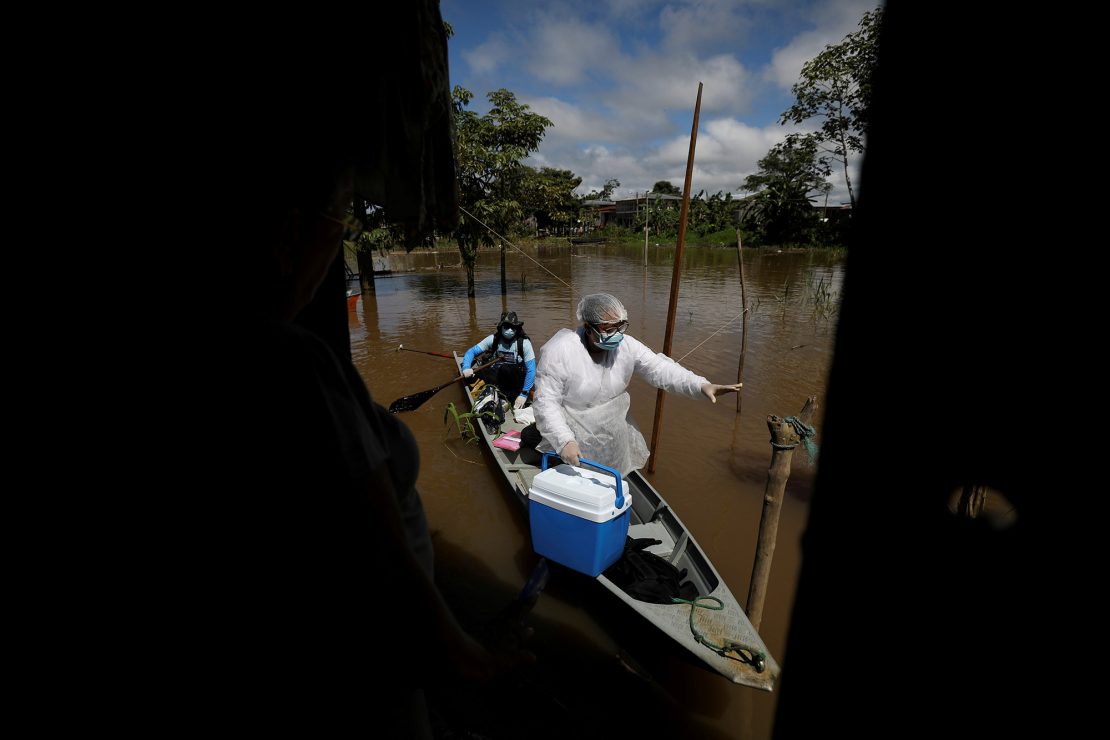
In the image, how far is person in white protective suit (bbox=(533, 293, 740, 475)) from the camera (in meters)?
3.87

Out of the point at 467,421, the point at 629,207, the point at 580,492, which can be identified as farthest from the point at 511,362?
the point at 629,207

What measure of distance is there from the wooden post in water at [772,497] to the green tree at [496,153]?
11.8m

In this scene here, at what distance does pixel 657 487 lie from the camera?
6293 mm

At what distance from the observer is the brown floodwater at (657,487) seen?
329 centimetres

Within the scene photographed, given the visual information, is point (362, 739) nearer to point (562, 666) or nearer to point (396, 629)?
point (396, 629)

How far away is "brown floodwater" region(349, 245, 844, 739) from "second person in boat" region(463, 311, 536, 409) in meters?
1.14

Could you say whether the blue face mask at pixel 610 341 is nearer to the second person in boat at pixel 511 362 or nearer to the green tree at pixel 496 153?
the second person in boat at pixel 511 362

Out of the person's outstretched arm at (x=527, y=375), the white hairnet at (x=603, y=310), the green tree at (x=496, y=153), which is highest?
the green tree at (x=496, y=153)

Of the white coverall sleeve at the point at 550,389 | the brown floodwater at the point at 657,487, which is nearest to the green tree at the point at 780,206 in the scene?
the brown floodwater at the point at 657,487

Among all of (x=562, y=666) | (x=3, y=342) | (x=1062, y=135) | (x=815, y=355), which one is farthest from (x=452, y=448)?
(x=815, y=355)

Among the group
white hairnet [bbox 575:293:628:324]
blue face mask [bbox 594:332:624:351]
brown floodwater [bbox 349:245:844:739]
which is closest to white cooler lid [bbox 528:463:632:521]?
brown floodwater [bbox 349:245:844:739]

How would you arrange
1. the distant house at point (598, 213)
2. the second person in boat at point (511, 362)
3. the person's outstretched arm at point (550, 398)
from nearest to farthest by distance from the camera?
the person's outstretched arm at point (550, 398), the second person in boat at point (511, 362), the distant house at point (598, 213)

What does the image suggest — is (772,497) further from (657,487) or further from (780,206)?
(780,206)

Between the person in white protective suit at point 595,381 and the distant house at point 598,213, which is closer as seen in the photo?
the person in white protective suit at point 595,381
